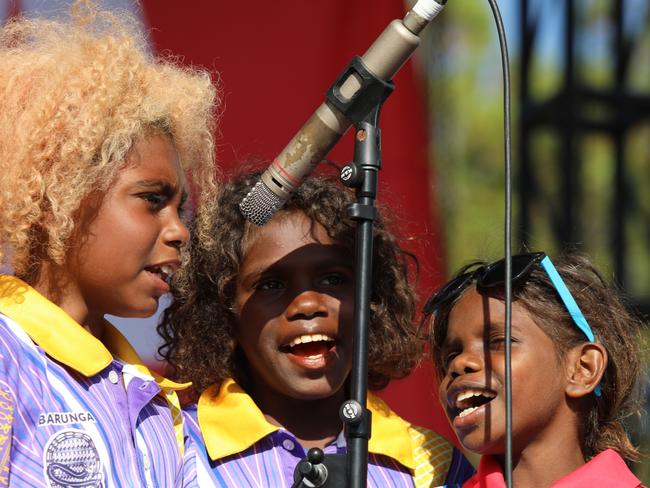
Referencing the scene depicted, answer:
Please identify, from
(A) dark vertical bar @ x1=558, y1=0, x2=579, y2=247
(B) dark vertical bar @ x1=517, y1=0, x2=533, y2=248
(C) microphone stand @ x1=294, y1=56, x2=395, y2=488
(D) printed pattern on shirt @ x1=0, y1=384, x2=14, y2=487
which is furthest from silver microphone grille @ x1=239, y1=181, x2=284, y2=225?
(B) dark vertical bar @ x1=517, y1=0, x2=533, y2=248

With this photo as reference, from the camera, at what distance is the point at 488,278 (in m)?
2.70

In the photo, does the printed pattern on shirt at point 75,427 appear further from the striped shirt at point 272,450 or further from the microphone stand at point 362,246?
the microphone stand at point 362,246

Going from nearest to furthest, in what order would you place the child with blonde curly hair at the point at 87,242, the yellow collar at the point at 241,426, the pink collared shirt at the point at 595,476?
the child with blonde curly hair at the point at 87,242
the pink collared shirt at the point at 595,476
the yellow collar at the point at 241,426

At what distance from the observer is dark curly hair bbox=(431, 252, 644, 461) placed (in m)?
2.67

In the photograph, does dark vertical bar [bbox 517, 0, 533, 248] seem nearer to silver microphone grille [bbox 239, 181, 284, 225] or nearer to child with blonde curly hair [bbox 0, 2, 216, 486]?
child with blonde curly hair [bbox 0, 2, 216, 486]

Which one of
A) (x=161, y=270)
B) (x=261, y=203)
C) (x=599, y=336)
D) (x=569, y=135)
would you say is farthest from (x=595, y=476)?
(x=569, y=135)

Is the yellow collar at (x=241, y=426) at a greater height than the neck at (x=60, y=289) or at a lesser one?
lesser

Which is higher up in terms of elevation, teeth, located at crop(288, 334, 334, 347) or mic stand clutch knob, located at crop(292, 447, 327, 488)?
teeth, located at crop(288, 334, 334, 347)

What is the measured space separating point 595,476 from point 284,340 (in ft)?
2.67

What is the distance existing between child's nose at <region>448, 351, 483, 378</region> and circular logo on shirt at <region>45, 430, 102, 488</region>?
86cm

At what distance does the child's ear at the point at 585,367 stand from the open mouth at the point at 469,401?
20 centimetres

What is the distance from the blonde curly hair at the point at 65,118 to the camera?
8.29 ft

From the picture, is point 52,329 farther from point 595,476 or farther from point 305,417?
point 595,476

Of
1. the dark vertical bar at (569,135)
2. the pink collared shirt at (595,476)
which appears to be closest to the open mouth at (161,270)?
the pink collared shirt at (595,476)
